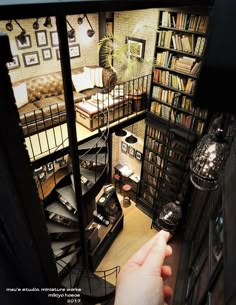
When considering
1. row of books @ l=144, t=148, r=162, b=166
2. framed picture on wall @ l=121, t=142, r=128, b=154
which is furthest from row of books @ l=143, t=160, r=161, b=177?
framed picture on wall @ l=121, t=142, r=128, b=154

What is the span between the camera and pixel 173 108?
176 inches

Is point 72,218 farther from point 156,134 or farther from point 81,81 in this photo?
point 81,81

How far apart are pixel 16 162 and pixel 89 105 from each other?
4285 mm

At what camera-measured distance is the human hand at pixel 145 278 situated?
2.98 ft

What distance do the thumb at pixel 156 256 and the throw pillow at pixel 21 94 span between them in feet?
17.3

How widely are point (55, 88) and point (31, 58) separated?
0.92 meters

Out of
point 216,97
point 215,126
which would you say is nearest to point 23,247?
point 216,97

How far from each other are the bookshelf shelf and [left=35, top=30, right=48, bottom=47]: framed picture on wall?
10.3ft

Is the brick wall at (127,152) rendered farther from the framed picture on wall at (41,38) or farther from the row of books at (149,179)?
the framed picture on wall at (41,38)

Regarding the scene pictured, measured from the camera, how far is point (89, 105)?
15.9 ft

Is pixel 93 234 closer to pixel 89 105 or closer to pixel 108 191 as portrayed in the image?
pixel 108 191

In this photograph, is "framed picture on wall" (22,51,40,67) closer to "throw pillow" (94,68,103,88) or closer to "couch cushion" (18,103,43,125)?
"couch cushion" (18,103,43,125)

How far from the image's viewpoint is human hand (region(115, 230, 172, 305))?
0.91 metres

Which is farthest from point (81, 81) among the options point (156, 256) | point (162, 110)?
point (156, 256)
